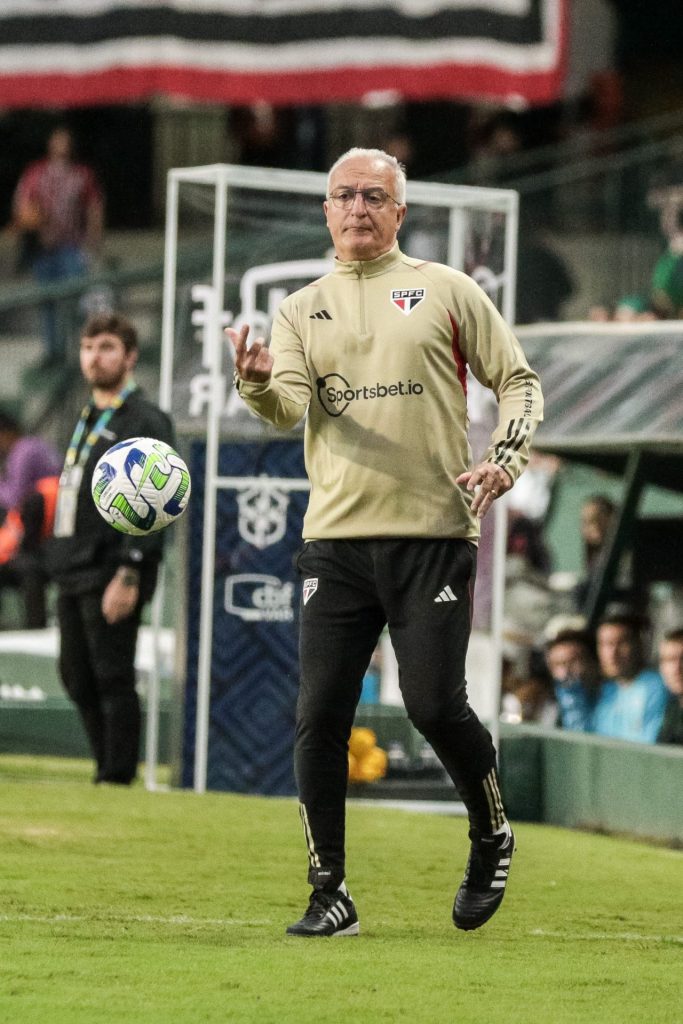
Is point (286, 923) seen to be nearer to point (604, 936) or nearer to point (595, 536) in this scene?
point (604, 936)

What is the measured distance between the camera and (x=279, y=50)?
701 inches

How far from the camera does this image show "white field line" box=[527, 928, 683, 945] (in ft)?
22.4

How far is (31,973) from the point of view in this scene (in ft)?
19.0

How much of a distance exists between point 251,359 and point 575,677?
645cm

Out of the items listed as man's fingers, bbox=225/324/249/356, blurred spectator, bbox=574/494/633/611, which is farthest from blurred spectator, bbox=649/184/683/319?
man's fingers, bbox=225/324/249/356

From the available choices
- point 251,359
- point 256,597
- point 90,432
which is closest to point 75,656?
point 256,597

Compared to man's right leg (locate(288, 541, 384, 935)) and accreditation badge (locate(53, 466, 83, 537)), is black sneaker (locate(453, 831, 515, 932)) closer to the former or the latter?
man's right leg (locate(288, 541, 384, 935))

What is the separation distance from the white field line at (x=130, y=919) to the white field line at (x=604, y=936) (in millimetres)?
882

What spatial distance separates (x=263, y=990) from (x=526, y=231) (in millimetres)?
10162

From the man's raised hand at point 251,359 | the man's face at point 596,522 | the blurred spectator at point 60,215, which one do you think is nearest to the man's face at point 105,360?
the man's raised hand at point 251,359

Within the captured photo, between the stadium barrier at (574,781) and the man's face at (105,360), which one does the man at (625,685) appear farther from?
the man's face at (105,360)

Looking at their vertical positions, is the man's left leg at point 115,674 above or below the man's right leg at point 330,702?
below

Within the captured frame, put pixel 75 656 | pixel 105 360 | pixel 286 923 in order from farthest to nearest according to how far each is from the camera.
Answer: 1. pixel 75 656
2. pixel 105 360
3. pixel 286 923

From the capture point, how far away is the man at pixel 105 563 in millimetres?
10375
